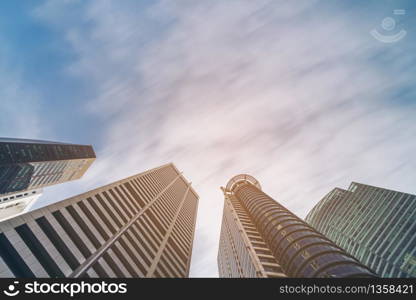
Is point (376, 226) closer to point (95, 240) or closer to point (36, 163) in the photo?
point (95, 240)

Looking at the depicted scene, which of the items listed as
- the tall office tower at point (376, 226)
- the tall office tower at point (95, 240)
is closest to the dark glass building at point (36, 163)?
the tall office tower at point (95, 240)

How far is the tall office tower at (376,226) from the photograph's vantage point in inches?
2344

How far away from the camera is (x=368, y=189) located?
89.2 meters

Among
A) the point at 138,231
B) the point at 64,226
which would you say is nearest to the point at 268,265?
the point at 138,231

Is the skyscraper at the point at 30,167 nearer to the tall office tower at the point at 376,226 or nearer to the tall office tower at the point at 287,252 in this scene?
the tall office tower at the point at 287,252

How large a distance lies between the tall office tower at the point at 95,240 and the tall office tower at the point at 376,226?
65318 mm

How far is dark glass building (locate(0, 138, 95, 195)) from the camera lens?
67625 millimetres

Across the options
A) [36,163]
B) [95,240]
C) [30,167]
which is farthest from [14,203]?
[95,240]

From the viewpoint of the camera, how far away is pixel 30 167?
7581cm

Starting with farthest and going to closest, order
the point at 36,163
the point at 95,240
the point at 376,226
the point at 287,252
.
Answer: the point at 36,163, the point at 376,226, the point at 287,252, the point at 95,240

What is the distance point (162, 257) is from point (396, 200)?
287ft

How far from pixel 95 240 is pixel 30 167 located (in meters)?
76.6

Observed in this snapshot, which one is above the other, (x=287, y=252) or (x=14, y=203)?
(x=14, y=203)

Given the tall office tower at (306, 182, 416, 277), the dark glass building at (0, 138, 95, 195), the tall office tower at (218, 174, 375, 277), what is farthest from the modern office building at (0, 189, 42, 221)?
the tall office tower at (306, 182, 416, 277)
